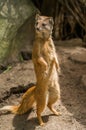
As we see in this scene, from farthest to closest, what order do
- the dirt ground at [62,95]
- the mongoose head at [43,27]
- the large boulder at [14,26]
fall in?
the large boulder at [14,26] < the dirt ground at [62,95] < the mongoose head at [43,27]

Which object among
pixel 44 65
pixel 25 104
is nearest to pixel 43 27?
pixel 44 65

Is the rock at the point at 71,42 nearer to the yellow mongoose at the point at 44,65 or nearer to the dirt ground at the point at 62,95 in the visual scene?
the dirt ground at the point at 62,95

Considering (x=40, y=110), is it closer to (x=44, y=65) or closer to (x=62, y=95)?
(x=44, y=65)

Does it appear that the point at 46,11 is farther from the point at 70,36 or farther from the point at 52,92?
the point at 52,92

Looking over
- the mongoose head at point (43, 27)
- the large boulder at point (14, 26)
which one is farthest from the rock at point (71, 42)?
the mongoose head at point (43, 27)

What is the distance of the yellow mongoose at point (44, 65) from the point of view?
4.20 meters

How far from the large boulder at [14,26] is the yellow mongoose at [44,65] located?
5.32 feet

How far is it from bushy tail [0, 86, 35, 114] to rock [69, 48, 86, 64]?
4.55ft

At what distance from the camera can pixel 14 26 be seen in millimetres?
6191

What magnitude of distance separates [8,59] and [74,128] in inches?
78.4

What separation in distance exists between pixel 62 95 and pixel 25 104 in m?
0.60

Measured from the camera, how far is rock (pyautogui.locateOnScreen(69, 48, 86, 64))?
596cm

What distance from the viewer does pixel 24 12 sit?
6.26m

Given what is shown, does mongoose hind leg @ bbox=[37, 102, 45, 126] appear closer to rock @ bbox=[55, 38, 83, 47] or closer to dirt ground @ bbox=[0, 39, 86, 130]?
dirt ground @ bbox=[0, 39, 86, 130]
